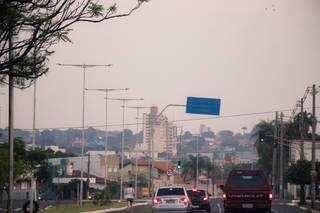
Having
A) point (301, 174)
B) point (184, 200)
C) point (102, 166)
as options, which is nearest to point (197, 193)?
point (184, 200)

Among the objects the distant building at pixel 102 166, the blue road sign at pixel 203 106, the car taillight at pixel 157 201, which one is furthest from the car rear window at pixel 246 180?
the distant building at pixel 102 166

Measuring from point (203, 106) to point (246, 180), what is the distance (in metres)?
18.9

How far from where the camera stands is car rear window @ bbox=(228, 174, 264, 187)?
1570 inches

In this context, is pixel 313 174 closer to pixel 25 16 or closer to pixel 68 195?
pixel 25 16

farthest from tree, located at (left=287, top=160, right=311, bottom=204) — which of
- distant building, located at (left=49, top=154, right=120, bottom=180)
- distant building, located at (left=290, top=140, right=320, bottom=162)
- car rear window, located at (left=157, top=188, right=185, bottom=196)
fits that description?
distant building, located at (left=49, top=154, right=120, bottom=180)

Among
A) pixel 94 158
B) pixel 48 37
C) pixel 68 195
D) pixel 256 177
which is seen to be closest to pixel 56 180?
pixel 68 195

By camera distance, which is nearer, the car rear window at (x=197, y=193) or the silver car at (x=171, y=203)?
the silver car at (x=171, y=203)

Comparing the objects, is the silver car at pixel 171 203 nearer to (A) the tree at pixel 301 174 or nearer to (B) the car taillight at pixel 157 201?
(B) the car taillight at pixel 157 201

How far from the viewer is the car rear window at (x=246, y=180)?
3988 centimetres

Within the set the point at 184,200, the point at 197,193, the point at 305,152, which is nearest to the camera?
the point at 184,200

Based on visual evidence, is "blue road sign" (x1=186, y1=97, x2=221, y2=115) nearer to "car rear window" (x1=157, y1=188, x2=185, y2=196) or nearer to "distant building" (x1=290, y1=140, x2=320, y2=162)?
"car rear window" (x1=157, y1=188, x2=185, y2=196)

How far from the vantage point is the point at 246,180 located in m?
40.2

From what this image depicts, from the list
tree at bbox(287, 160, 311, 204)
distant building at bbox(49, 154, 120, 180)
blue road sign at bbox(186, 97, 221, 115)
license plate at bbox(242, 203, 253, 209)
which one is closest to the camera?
license plate at bbox(242, 203, 253, 209)

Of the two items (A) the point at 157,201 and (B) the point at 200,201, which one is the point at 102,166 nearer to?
(B) the point at 200,201
